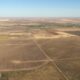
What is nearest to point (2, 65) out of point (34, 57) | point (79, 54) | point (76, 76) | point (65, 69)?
point (34, 57)

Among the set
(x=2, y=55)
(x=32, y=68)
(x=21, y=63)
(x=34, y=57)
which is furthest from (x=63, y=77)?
(x=2, y=55)

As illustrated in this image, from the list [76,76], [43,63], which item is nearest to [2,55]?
[43,63]

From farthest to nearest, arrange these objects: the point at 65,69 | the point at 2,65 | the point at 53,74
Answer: the point at 2,65
the point at 65,69
the point at 53,74

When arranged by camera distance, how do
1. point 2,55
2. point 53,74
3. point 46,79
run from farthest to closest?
1. point 2,55
2. point 53,74
3. point 46,79

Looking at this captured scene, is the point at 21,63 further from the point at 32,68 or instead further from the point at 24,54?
the point at 24,54

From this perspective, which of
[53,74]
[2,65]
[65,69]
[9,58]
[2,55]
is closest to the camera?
[53,74]

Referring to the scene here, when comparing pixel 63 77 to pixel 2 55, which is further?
pixel 2 55

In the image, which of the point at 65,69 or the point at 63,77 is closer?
the point at 63,77

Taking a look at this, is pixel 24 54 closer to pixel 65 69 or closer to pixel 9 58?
pixel 9 58
